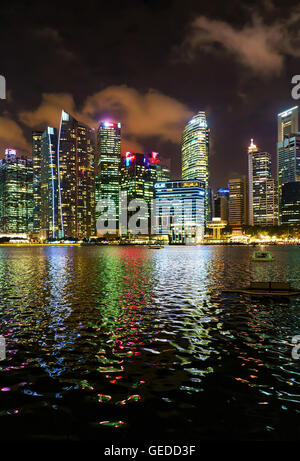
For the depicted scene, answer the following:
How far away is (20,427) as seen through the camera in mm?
10000

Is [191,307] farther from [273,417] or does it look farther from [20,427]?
[20,427]

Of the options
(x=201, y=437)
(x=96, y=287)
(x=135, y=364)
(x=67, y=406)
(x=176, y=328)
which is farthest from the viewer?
(x=96, y=287)

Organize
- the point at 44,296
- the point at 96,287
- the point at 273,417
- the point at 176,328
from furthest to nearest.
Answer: the point at 96,287, the point at 44,296, the point at 176,328, the point at 273,417

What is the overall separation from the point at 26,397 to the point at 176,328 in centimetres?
1097

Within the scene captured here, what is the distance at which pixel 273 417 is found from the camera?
10297mm

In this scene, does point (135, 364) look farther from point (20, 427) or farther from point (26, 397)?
point (20, 427)

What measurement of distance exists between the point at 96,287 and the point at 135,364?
25369mm

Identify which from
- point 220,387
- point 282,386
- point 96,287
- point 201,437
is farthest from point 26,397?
point 96,287

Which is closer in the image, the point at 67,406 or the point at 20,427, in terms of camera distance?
the point at 20,427

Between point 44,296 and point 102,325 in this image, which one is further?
point 44,296

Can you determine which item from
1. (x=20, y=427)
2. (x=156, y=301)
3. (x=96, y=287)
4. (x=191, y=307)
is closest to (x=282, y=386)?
(x=20, y=427)

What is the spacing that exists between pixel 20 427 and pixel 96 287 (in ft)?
96.8

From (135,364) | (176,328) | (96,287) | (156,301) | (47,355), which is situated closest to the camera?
Result: (135,364)

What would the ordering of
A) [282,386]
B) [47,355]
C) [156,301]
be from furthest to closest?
[156,301] → [47,355] → [282,386]
